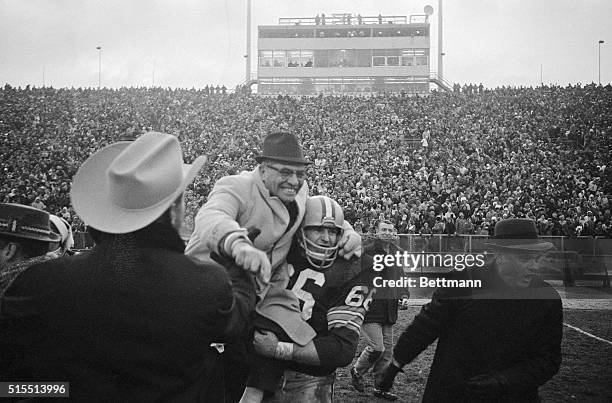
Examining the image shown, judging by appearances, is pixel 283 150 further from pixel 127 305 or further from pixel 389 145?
pixel 389 145

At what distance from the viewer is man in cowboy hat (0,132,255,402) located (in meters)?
1.61

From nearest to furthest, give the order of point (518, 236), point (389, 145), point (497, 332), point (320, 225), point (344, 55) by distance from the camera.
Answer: point (320, 225), point (497, 332), point (518, 236), point (389, 145), point (344, 55)

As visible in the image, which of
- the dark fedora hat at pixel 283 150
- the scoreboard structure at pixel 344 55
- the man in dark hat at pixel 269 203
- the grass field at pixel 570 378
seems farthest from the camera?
the scoreboard structure at pixel 344 55

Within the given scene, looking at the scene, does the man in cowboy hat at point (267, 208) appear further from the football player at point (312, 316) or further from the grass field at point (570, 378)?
the grass field at point (570, 378)

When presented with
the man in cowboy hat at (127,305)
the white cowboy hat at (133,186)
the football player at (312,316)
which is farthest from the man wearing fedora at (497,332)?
the white cowboy hat at (133,186)

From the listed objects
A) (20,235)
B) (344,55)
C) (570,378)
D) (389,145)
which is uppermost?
(344,55)

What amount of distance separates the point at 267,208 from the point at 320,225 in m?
0.24

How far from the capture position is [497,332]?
2.76m

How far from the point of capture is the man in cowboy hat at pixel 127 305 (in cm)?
161

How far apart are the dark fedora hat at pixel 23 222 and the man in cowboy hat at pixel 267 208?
0.72 meters

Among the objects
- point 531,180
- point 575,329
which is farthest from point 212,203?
point 531,180

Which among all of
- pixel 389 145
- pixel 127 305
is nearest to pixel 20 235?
pixel 127 305

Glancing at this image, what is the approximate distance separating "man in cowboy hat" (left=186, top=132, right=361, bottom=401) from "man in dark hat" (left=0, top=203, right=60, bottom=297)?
72 cm

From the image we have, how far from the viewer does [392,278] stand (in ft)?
18.3
